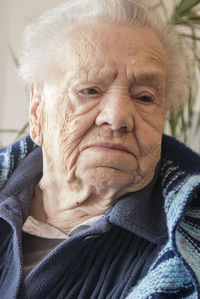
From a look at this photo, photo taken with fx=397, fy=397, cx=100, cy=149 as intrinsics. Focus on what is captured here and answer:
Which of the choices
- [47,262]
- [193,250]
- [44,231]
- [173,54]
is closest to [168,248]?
[193,250]

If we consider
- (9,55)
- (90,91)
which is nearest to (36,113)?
(90,91)

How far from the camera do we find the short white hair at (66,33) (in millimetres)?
1113

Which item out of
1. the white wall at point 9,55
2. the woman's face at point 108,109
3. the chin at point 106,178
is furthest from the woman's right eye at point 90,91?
the white wall at point 9,55

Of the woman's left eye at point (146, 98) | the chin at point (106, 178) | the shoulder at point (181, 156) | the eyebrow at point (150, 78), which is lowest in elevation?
the shoulder at point (181, 156)

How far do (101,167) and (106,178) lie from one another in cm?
3

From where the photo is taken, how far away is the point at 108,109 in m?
1.03

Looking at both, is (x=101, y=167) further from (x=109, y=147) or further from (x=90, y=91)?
(x=90, y=91)

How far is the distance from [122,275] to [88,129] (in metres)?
0.38

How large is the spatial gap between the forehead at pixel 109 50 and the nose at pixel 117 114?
2.9 inches

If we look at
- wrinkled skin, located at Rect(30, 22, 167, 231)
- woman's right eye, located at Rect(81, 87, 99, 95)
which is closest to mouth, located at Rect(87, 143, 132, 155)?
wrinkled skin, located at Rect(30, 22, 167, 231)

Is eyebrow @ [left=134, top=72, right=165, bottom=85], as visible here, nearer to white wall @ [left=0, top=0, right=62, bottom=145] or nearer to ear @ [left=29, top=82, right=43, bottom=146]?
ear @ [left=29, top=82, right=43, bottom=146]

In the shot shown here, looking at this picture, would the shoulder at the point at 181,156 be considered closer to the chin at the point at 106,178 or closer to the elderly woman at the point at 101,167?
the elderly woman at the point at 101,167

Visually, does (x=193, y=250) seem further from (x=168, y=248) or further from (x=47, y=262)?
(x=47, y=262)

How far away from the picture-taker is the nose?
1.01 meters
